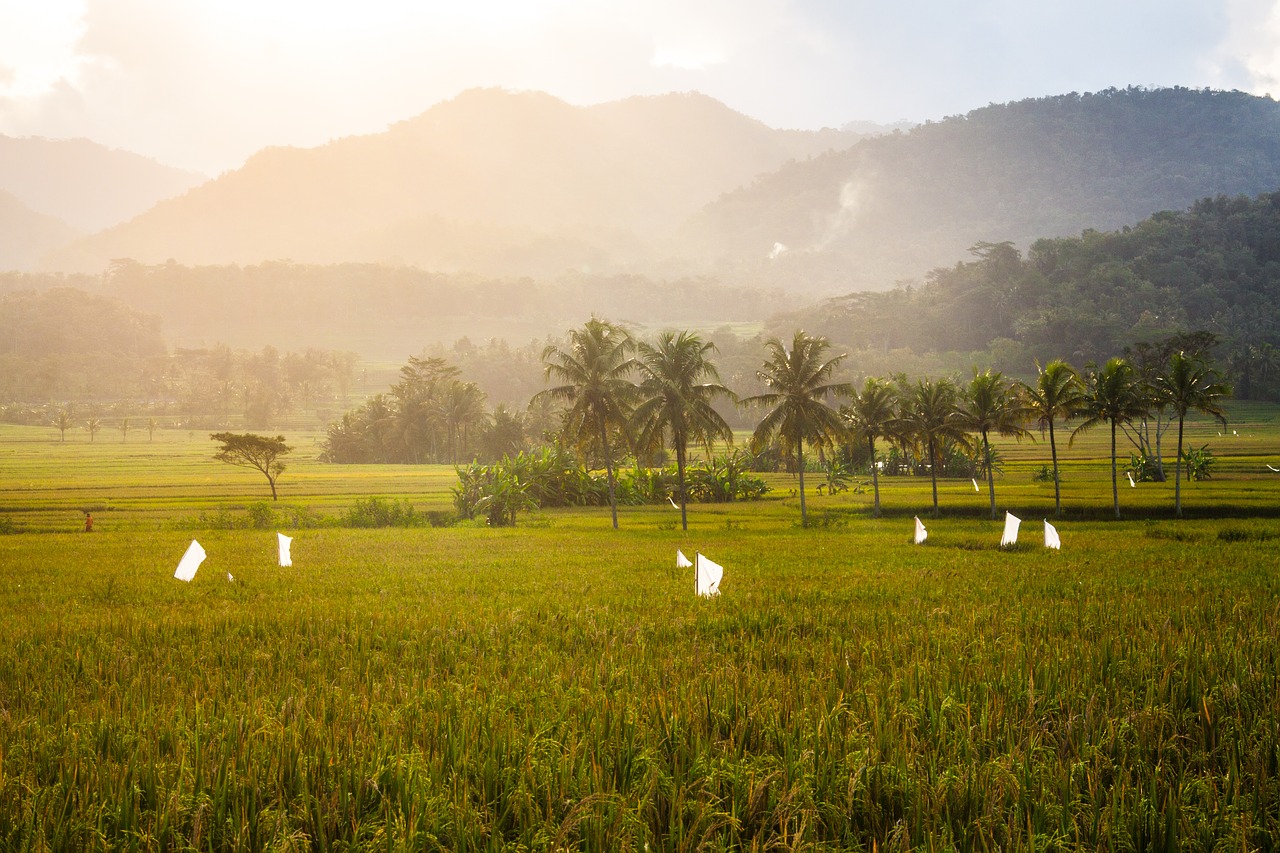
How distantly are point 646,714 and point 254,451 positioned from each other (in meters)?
53.6

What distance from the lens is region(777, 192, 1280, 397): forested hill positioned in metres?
124

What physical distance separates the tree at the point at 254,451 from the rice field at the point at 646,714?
3652 cm

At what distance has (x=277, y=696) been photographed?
6.34 m

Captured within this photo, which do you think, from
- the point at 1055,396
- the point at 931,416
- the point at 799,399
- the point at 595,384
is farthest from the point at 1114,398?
the point at 595,384

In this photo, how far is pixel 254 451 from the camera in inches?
2026

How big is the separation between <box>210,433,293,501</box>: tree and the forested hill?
119 metres

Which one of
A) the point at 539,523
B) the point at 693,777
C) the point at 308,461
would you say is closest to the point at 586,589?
the point at 693,777

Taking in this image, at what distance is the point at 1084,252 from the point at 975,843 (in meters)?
178

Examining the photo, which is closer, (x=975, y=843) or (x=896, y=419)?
(x=975, y=843)

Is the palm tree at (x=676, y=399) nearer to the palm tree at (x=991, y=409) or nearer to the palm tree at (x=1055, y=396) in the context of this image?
the palm tree at (x=991, y=409)

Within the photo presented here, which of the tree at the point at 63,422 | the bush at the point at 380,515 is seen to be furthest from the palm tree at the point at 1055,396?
the tree at the point at 63,422

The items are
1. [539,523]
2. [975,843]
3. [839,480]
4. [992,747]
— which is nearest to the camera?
[975,843]

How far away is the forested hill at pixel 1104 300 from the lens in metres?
124

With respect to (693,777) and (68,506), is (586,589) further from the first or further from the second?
(68,506)
